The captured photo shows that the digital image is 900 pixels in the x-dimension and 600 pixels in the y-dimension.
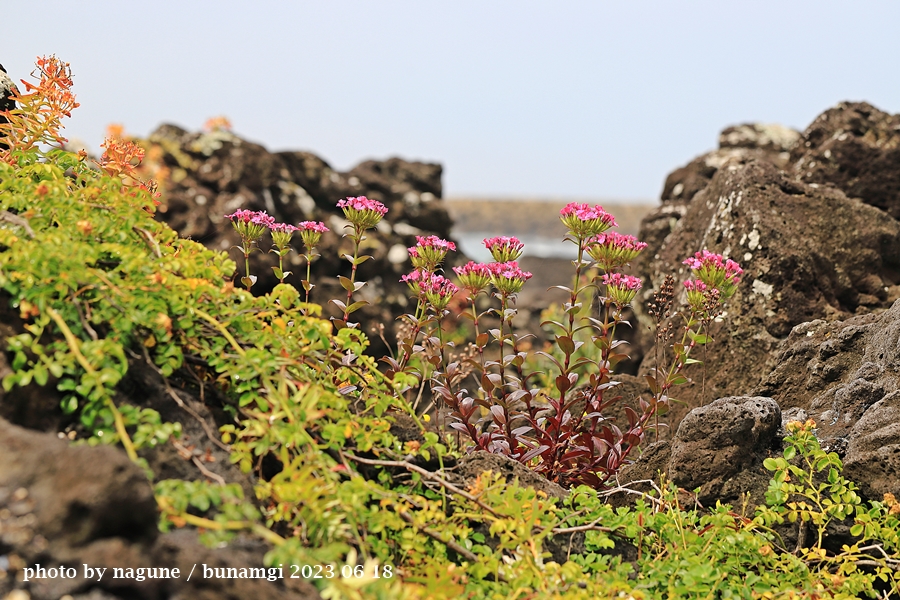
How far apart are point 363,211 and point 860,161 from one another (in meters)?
4.82

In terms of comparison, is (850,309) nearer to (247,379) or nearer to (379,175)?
(247,379)

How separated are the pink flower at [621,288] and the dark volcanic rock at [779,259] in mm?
1344

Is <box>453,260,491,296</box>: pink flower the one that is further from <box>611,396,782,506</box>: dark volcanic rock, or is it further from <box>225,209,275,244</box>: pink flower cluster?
<box>611,396,782,506</box>: dark volcanic rock

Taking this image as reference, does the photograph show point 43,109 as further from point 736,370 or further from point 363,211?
point 736,370

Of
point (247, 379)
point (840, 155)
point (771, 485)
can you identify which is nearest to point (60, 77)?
point (247, 379)

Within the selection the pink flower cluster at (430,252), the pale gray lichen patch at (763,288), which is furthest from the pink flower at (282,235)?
the pale gray lichen patch at (763,288)

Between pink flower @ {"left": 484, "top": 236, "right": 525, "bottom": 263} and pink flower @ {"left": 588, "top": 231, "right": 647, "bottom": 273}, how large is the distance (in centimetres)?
35

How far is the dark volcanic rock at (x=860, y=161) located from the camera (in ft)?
20.2

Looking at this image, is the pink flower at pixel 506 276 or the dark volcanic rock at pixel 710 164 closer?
the pink flower at pixel 506 276

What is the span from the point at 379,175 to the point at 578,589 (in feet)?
34.0

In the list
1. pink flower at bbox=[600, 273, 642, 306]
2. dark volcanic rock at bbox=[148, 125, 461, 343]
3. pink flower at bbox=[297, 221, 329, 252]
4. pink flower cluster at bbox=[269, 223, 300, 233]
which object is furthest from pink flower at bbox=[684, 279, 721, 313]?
dark volcanic rock at bbox=[148, 125, 461, 343]

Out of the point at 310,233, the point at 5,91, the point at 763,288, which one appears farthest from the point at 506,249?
the point at 5,91

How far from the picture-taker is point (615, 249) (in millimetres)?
3447

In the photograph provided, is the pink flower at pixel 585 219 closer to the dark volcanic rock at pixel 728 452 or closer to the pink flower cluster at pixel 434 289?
the pink flower cluster at pixel 434 289
